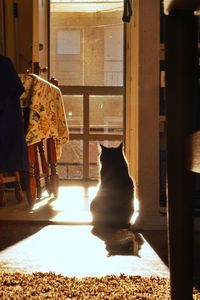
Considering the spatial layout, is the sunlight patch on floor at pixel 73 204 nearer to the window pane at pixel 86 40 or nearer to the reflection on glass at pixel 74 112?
the reflection on glass at pixel 74 112

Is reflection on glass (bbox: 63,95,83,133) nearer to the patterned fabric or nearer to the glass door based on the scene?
the glass door

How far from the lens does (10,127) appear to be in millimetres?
2078

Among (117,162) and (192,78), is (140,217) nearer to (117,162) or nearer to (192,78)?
(117,162)

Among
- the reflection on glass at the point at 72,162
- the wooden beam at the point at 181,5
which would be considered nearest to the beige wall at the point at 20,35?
the reflection on glass at the point at 72,162

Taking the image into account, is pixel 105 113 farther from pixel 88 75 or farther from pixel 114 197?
pixel 114 197

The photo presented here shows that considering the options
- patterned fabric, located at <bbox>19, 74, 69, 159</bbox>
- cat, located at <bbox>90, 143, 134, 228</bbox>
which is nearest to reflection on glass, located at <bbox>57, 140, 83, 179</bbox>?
patterned fabric, located at <bbox>19, 74, 69, 159</bbox>

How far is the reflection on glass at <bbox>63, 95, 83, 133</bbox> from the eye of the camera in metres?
4.66

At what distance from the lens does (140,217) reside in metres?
1.91

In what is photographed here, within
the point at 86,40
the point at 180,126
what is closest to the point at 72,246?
the point at 180,126

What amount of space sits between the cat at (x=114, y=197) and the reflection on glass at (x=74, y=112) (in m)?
2.59

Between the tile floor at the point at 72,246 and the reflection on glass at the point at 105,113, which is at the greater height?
the reflection on glass at the point at 105,113

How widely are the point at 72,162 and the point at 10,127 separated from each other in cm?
270

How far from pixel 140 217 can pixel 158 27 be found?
89 cm

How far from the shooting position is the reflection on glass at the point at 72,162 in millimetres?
4684
